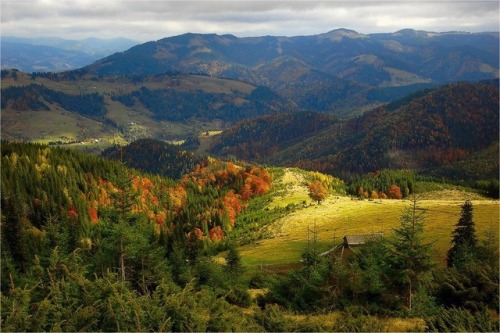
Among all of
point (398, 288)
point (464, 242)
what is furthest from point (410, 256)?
point (464, 242)

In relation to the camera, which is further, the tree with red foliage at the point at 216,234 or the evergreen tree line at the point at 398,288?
the tree with red foliage at the point at 216,234

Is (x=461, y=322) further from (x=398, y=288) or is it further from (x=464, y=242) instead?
(x=464, y=242)

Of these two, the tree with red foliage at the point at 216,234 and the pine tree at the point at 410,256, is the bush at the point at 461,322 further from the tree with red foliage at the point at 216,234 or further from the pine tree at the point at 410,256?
the tree with red foliage at the point at 216,234

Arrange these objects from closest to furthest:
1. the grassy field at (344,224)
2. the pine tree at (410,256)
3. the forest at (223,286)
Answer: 1. the forest at (223,286)
2. the pine tree at (410,256)
3. the grassy field at (344,224)

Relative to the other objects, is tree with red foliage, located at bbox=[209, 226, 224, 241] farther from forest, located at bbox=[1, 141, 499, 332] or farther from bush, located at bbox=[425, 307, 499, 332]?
bush, located at bbox=[425, 307, 499, 332]

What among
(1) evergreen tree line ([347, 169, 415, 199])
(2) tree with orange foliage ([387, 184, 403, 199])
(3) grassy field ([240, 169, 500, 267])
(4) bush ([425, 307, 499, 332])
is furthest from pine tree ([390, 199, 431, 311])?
(2) tree with orange foliage ([387, 184, 403, 199])

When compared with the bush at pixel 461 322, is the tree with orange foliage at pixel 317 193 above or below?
below

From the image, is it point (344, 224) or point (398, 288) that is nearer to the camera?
point (398, 288)

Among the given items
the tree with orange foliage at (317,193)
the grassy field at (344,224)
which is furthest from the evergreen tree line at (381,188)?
the grassy field at (344,224)

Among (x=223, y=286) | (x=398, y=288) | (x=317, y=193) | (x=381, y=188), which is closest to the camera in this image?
(x=398, y=288)

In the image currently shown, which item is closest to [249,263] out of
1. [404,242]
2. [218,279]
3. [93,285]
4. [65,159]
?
[218,279]
